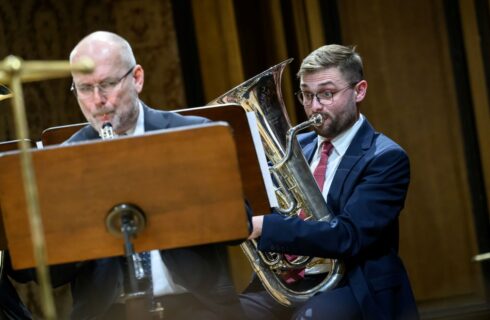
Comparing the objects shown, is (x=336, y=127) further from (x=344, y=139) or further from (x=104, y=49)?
(x=104, y=49)

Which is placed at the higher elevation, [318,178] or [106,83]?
[106,83]

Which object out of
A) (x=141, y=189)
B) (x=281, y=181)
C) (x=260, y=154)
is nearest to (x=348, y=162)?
(x=281, y=181)

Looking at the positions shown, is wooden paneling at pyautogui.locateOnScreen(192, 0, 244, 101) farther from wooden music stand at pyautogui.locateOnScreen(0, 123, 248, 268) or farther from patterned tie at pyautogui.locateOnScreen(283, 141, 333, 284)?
wooden music stand at pyautogui.locateOnScreen(0, 123, 248, 268)

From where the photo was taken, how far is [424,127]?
16.7 feet

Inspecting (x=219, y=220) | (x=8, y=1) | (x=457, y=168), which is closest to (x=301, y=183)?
(x=219, y=220)

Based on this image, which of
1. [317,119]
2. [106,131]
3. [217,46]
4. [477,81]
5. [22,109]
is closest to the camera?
[22,109]

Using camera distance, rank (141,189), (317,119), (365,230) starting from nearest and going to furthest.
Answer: (141,189)
(365,230)
(317,119)

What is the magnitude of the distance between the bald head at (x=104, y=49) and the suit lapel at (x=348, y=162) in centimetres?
94

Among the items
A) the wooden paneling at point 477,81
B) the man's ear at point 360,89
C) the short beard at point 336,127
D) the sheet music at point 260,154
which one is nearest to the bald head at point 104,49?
the sheet music at point 260,154

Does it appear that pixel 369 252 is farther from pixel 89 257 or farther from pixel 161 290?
pixel 89 257

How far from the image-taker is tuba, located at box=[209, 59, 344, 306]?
3.47 meters

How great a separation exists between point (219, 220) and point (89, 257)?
1.20 feet

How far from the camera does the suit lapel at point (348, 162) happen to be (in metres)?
3.53

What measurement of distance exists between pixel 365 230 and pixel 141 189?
1.16 m
